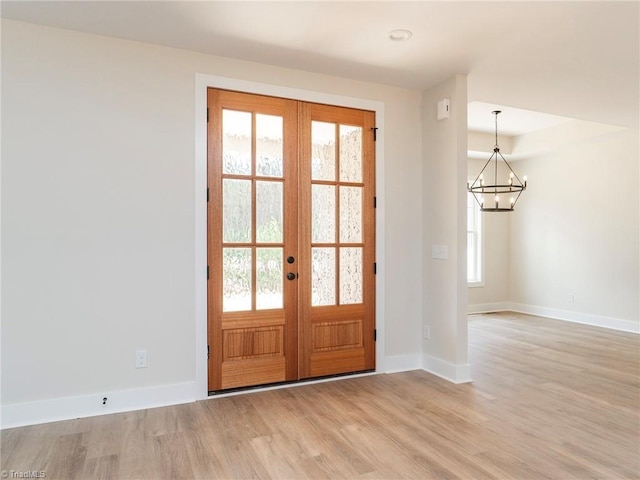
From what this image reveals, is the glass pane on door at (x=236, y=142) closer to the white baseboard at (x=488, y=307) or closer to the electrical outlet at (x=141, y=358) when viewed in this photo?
the electrical outlet at (x=141, y=358)

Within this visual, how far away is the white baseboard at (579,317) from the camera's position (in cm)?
570

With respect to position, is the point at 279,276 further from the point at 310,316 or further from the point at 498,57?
the point at 498,57

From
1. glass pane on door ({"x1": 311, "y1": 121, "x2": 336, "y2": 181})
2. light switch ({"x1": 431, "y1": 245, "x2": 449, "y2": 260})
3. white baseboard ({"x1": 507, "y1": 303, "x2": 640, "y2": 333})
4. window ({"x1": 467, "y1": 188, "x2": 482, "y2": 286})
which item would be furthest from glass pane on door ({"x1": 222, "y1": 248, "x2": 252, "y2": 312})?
white baseboard ({"x1": 507, "y1": 303, "x2": 640, "y2": 333})

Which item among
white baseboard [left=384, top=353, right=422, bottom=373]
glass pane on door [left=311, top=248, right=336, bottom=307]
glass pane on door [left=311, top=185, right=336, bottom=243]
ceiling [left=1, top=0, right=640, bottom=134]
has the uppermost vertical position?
ceiling [left=1, top=0, right=640, bottom=134]

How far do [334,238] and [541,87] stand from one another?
8.12ft

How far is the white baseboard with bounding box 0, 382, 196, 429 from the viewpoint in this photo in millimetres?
2725

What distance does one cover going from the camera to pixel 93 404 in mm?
2904

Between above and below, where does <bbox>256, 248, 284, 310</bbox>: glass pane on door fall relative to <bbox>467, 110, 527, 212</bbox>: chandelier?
below

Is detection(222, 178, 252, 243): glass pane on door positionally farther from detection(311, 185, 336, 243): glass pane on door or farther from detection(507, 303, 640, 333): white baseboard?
detection(507, 303, 640, 333): white baseboard

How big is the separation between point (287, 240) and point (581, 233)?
5.04 metres

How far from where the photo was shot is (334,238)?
372 cm

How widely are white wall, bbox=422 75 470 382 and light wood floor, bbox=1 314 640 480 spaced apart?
0.97 feet

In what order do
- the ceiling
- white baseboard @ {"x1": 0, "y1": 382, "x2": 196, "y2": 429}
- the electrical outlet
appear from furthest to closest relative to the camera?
the electrical outlet, white baseboard @ {"x1": 0, "y1": 382, "x2": 196, "y2": 429}, the ceiling

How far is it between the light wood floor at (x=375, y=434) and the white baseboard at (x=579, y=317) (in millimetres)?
2307
